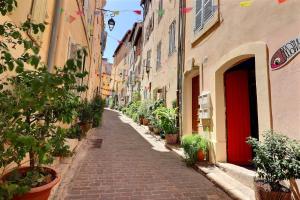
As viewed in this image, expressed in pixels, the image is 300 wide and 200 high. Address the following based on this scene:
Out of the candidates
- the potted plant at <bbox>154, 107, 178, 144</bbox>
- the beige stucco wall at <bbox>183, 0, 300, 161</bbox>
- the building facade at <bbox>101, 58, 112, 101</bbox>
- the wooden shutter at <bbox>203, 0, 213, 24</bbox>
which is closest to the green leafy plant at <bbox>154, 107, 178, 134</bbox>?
the potted plant at <bbox>154, 107, 178, 144</bbox>

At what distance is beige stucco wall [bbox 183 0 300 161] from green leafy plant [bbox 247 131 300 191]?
1.38ft

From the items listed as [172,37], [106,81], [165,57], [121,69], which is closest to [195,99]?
[172,37]

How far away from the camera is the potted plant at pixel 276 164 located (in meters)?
2.82

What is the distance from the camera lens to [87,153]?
6422 millimetres

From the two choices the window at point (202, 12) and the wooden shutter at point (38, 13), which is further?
the window at point (202, 12)

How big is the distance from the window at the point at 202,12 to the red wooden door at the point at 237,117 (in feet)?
5.92

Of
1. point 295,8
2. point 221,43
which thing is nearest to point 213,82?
point 221,43

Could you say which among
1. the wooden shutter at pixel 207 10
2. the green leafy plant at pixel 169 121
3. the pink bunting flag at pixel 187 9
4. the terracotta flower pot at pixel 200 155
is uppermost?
the pink bunting flag at pixel 187 9

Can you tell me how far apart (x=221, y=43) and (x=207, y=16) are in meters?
1.31

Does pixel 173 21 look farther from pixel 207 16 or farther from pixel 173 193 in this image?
pixel 173 193

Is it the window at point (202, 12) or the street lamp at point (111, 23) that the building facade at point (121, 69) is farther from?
the window at point (202, 12)

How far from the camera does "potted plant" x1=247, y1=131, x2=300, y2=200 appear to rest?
282 cm

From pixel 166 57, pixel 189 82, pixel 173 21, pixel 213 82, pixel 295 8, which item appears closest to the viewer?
pixel 295 8

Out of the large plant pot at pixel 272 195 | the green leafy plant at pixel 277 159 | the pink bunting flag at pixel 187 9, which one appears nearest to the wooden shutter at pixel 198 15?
the pink bunting flag at pixel 187 9
